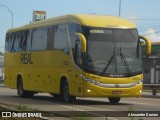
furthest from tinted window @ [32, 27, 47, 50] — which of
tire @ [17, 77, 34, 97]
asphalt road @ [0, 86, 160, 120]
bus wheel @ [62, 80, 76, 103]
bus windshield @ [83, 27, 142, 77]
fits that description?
bus windshield @ [83, 27, 142, 77]

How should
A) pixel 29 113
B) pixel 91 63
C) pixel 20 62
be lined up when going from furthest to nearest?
pixel 20 62
pixel 91 63
pixel 29 113

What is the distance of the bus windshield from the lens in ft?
67.6

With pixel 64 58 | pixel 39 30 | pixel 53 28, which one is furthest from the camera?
pixel 39 30

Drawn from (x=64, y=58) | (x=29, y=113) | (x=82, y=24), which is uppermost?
(x=82, y=24)

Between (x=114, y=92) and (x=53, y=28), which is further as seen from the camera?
(x=53, y=28)

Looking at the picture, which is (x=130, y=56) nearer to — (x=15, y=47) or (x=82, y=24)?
(x=82, y=24)

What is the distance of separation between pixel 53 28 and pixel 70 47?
247 cm

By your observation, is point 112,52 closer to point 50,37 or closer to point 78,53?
point 78,53

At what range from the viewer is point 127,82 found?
20.9 meters

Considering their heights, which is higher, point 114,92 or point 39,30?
point 39,30

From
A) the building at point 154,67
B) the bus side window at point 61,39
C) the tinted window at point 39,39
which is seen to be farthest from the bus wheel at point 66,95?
the building at point 154,67

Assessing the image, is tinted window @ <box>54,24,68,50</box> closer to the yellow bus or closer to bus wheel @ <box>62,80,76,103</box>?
the yellow bus

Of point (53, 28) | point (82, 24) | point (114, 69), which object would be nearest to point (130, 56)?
point (114, 69)

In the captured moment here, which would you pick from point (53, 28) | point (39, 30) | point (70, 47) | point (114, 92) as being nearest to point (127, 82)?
point (114, 92)
